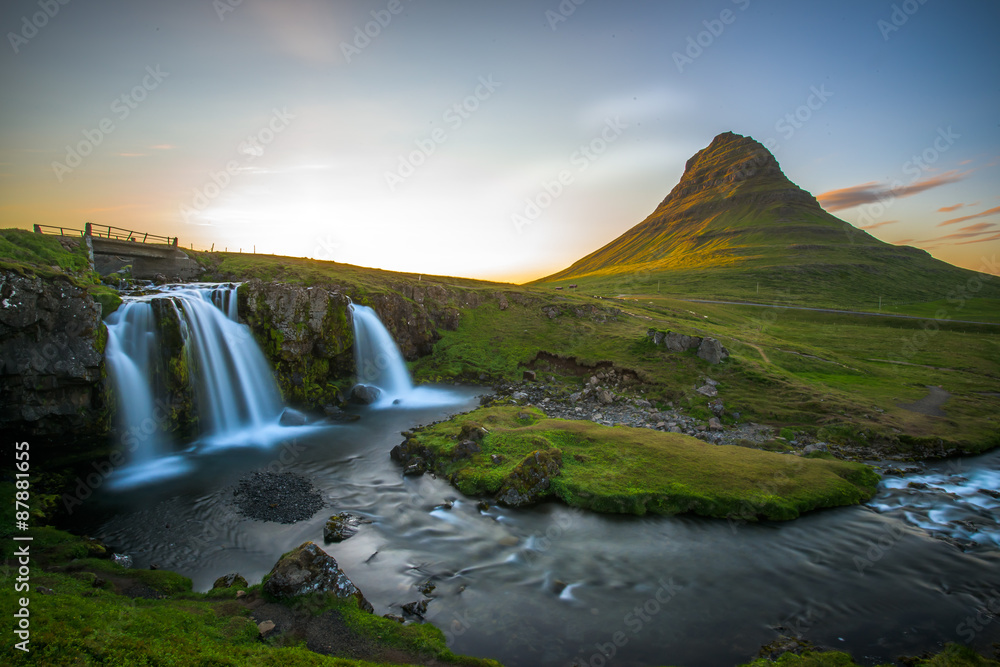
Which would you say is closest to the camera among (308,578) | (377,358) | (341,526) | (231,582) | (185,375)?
(308,578)

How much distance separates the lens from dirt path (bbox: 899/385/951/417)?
103ft

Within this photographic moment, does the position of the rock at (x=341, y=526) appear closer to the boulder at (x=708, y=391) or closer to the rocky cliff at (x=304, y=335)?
the rocky cliff at (x=304, y=335)

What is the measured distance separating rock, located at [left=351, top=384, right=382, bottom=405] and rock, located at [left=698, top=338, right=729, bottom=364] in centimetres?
2991

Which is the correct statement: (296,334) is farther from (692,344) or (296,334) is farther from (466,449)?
(692,344)

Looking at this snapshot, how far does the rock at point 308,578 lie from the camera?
11219mm

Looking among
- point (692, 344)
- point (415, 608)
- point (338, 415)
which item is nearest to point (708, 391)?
point (692, 344)

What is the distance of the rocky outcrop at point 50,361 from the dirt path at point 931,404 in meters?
52.5

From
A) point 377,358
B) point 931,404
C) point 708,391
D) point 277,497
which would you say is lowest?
point 277,497

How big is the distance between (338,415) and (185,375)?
33.6 feet

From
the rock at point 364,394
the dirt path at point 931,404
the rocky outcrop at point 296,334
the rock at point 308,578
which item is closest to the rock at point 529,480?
the rock at point 308,578

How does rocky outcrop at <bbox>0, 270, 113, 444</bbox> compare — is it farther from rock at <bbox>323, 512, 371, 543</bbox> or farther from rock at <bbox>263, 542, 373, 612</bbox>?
rock at <bbox>263, 542, 373, 612</bbox>

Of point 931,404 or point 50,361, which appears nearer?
point 50,361

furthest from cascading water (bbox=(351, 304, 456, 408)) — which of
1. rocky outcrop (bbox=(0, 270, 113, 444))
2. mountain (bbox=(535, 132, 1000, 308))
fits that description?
mountain (bbox=(535, 132, 1000, 308))

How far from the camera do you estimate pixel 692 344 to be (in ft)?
133
